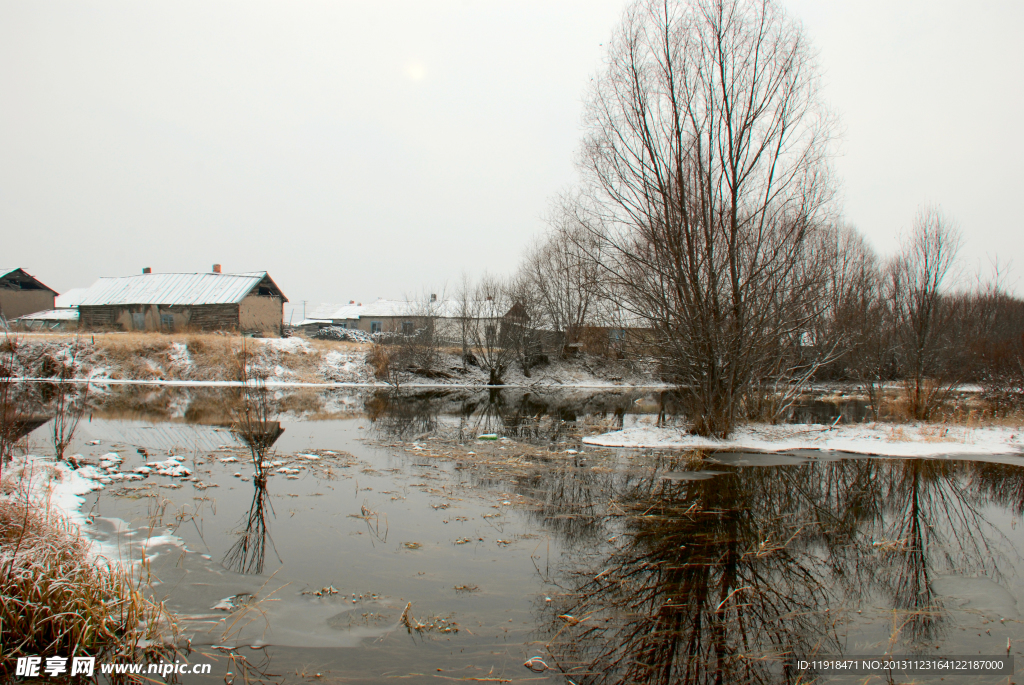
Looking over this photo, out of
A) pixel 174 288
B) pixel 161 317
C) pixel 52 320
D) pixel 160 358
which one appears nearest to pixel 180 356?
pixel 160 358

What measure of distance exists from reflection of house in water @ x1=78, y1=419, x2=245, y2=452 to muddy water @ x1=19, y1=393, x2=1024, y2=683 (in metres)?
1.10

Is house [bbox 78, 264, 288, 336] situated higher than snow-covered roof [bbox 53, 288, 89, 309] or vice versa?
snow-covered roof [bbox 53, 288, 89, 309]

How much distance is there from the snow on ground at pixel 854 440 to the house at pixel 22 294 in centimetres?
5616

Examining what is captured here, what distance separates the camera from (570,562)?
5.71 meters

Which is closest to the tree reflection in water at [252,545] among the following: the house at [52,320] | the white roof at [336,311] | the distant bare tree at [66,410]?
the distant bare tree at [66,410]

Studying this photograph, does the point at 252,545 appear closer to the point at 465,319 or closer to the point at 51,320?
the point at 465,319

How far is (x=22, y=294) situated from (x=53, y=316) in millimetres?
4196

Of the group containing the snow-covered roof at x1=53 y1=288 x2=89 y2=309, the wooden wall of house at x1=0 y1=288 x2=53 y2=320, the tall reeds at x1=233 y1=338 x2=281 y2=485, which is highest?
the snow-covered roof at x1=53 y1=288 x2=89 y2=309

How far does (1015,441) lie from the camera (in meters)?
13.2

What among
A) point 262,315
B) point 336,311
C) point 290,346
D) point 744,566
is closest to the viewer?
point 744,566

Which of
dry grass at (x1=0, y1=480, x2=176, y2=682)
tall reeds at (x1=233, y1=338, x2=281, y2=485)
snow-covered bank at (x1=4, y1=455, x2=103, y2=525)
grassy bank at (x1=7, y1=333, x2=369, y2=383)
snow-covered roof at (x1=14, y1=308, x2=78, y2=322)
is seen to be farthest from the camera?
snow-covered roof at (x1=14, y1=308, x2=78, y2=322)

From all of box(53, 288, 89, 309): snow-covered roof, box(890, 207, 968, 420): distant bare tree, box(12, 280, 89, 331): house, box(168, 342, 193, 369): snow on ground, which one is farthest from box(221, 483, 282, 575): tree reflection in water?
box(53, 288, 89, 309): snow-covered roof

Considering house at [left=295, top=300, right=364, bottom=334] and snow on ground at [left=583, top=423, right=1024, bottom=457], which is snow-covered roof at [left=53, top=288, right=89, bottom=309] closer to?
house at [left=295, top=300, right=364, bottom=334]

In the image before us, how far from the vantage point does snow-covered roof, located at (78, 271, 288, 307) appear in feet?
135
